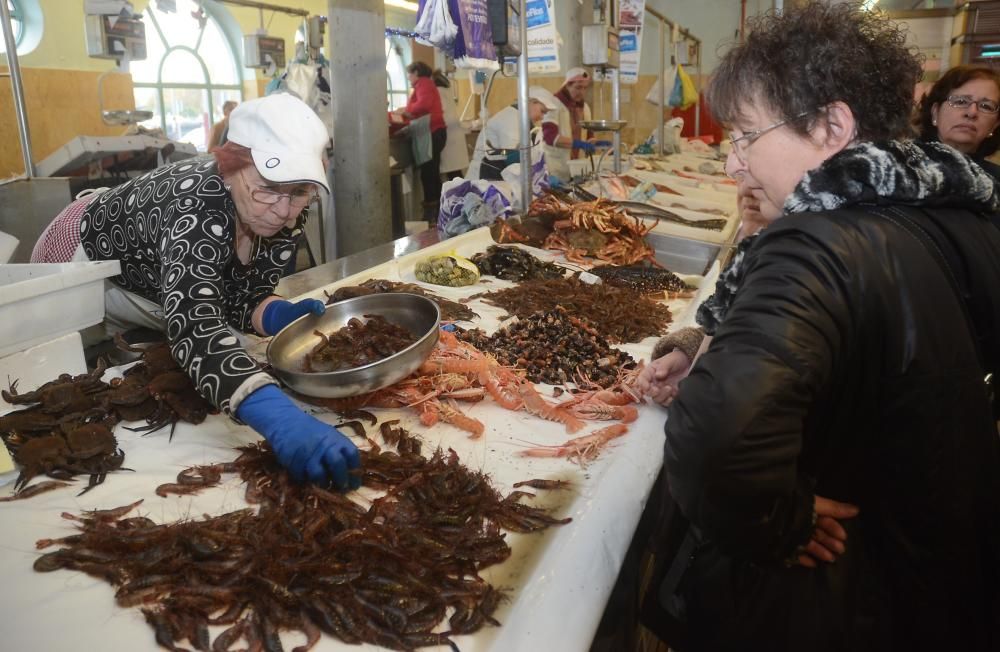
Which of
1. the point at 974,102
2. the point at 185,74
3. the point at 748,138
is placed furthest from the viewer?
the point at 185,74

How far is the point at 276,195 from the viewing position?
97.4 inches

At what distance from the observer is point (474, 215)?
5336 millimetres

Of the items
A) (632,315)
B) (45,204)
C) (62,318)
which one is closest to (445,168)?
(45,204)

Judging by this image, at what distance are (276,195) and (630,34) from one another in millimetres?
7285

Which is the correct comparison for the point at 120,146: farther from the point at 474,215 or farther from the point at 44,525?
the point at 44,525

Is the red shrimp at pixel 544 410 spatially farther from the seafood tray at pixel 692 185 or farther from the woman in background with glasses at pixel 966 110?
the seafood tray at pixel 692 185

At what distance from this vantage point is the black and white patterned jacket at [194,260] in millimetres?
2152

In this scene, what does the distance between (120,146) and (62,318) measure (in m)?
3.87

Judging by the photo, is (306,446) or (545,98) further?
(545,98)

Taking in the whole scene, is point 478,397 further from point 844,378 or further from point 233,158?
point 844,378

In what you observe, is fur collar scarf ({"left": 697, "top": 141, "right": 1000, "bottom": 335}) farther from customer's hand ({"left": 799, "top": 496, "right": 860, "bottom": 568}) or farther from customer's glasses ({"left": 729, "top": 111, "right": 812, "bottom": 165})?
customer's hand ({"left": 799, "top": 496, "right": 860, "bottom": 568})

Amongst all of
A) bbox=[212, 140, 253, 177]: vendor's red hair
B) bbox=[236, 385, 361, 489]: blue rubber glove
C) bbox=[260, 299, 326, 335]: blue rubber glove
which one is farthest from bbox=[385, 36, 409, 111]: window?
bbox=[236, 385, 361, 489]: blue rubber glove

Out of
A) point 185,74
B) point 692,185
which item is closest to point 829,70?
point 692,185

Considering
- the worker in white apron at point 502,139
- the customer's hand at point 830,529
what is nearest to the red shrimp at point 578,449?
the customer's hand at point 830,529
